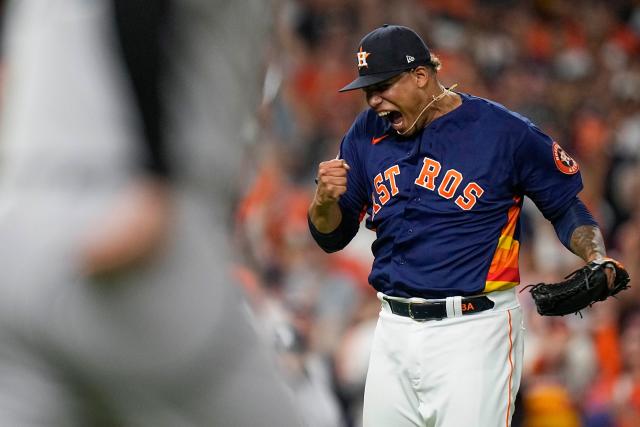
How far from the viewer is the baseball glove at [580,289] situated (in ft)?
12.8

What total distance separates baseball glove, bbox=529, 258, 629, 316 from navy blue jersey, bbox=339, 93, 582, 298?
16 cm

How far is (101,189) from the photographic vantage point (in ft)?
5.71

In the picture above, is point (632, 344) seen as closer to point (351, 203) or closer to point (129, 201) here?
point (351, 203)

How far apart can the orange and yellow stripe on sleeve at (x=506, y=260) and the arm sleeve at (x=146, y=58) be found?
8.27 feet

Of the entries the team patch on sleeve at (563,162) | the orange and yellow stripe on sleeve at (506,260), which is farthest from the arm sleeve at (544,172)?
the orange and yellow stripe on sleeve at (506,260)

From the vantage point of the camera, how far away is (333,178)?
4094mm

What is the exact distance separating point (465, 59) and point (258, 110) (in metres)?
9.32

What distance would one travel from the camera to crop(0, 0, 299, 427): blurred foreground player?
1.71 m

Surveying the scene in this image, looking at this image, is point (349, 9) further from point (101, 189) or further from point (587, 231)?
point (101, 189)

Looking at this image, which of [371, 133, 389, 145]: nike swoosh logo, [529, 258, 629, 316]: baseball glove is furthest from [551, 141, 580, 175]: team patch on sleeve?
[371, 133, 389, 145]: nike swoosh logo

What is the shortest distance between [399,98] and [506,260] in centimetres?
74

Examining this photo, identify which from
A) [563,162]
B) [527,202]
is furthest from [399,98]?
[527,202]

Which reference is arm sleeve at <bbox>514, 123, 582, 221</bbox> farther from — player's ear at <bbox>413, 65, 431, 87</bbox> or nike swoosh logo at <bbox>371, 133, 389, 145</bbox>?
nike swoosh logo at <bbox>371, 133, 389, 145</bbox>

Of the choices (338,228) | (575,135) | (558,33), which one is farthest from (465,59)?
(338,228)
